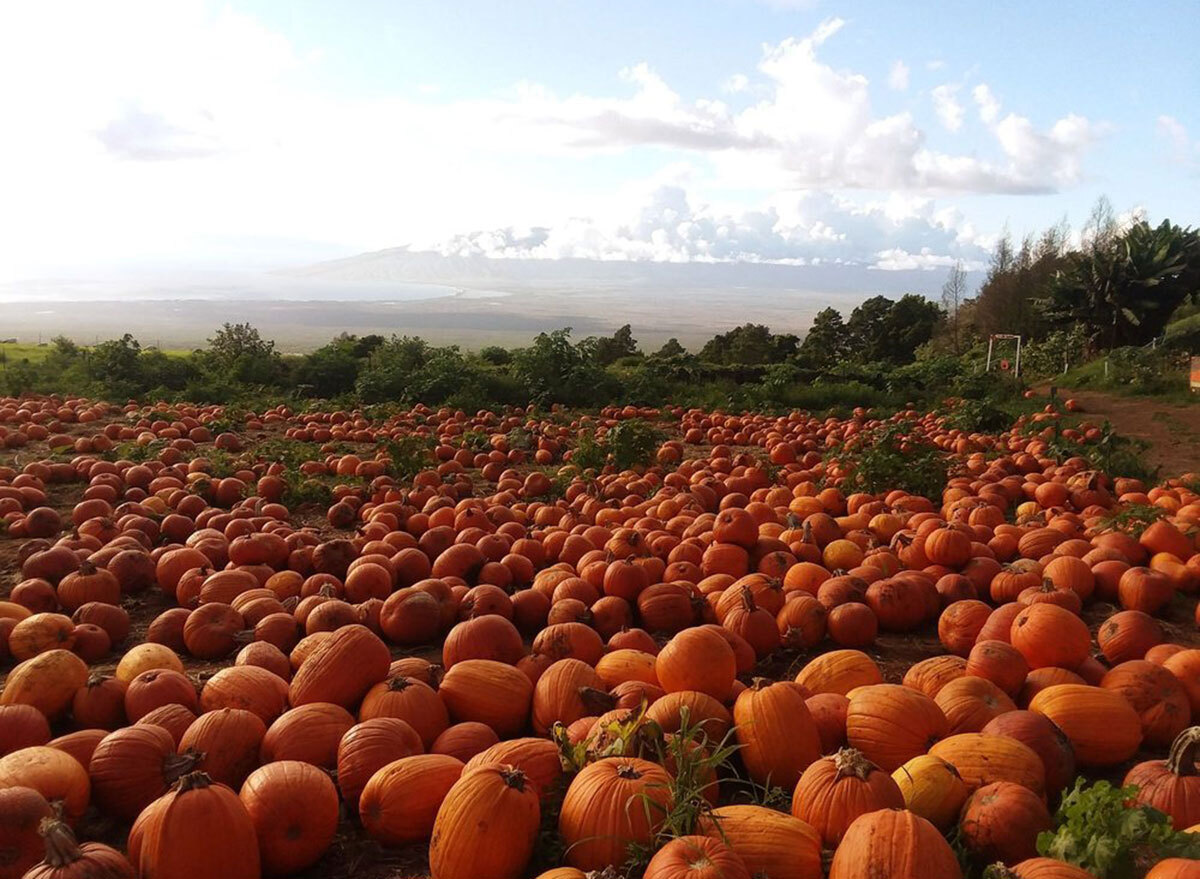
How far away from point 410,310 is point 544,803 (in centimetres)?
18831

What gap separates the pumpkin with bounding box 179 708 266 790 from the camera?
12.0ft

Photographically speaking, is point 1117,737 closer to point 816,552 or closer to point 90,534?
point 816,552

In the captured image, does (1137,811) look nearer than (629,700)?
Yes

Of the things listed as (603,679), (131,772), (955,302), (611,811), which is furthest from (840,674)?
(955,302)

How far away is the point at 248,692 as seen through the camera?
4.26 m

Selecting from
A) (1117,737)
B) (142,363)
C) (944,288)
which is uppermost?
(944,288)

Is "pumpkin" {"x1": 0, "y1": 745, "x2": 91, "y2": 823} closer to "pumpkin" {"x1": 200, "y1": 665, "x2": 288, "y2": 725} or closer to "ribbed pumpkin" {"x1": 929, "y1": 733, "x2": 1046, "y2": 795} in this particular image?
"pumpkin" {"x1": 200, "y1": 665, "x2": 288, "y2": 725}

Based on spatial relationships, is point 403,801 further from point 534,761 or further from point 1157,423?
point 1157,423

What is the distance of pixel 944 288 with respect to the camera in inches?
2758

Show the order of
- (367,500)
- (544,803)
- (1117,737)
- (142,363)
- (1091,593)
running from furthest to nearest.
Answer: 1. (142,363)
2. (367,500)
3. (1091,593)
4. (1117,737)
5. (544,803)

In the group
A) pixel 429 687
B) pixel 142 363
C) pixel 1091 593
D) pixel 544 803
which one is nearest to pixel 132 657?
pixel 429 687

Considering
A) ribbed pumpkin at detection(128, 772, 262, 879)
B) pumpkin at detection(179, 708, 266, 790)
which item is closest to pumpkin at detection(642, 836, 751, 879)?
ribbed pumpkin at detection(128, 772, 262, 879)

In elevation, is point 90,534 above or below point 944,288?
below

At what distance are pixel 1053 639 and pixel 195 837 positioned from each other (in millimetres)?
4795
